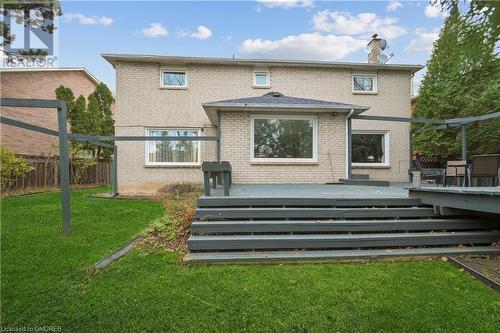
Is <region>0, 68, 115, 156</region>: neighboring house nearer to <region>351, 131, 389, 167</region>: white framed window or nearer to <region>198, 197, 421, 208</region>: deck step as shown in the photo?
<region>198, 197, 421, 208</region>: deck step

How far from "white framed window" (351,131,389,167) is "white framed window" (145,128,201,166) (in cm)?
657

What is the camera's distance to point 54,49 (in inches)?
610

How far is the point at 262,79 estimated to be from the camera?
1236cm

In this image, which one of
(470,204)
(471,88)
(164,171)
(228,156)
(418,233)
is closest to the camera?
(470,204)

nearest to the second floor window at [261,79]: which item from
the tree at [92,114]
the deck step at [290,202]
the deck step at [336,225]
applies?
the deck step at [290,202]

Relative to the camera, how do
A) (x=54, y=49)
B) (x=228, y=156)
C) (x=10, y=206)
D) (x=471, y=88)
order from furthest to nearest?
(x=54, y=49), (x=471, y=88), (x=228, y=156), (x=10, y=206)

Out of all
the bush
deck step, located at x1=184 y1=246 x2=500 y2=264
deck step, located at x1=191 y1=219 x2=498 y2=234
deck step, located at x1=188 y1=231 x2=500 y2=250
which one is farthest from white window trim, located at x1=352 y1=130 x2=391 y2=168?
the bush

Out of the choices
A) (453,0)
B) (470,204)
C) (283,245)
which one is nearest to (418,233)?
(470,204)

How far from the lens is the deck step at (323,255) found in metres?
4.09

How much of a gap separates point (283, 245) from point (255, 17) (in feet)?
42.2

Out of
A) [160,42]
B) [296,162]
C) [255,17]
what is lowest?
[296,162]

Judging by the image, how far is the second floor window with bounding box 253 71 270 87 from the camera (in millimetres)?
12242

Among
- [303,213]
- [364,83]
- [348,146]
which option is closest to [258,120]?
[348,146]

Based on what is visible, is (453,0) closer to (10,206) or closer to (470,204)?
(470,204)
